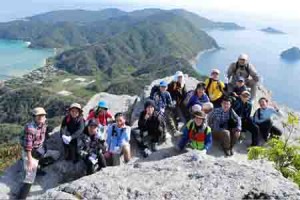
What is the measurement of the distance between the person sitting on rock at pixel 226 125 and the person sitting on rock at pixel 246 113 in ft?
3.17

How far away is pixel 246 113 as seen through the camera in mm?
13383

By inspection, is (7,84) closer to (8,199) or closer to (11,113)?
(11,113)

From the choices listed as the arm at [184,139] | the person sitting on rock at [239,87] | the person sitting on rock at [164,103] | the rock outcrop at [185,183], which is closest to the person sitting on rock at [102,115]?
the person sitting on rock at [164,103]

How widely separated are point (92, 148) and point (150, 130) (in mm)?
2415

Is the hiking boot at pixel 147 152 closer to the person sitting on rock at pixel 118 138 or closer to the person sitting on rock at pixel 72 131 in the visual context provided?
the person sitting on rock at pixel 118 138

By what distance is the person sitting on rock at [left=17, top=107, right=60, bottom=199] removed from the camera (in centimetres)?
978

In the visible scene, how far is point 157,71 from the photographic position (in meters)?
195

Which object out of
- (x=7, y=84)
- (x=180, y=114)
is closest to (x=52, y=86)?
(x=7, y=84)

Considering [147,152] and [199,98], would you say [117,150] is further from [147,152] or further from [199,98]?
[199,98]

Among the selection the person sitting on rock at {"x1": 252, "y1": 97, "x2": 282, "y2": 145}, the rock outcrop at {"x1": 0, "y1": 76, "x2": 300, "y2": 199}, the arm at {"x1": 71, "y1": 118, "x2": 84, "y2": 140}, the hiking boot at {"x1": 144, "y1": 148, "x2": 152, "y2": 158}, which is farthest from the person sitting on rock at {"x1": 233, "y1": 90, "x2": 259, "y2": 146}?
the rock outcrop at {"x1": 0, "y1": 76, "x2": 300, "y2": 199}

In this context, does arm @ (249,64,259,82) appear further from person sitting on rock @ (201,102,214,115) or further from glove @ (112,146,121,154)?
glove @ (112,146,121,154)

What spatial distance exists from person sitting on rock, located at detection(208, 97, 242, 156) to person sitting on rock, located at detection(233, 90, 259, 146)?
3.17ft

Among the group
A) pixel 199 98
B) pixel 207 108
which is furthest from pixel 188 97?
pixel 207 108

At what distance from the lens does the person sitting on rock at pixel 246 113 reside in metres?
13.3
